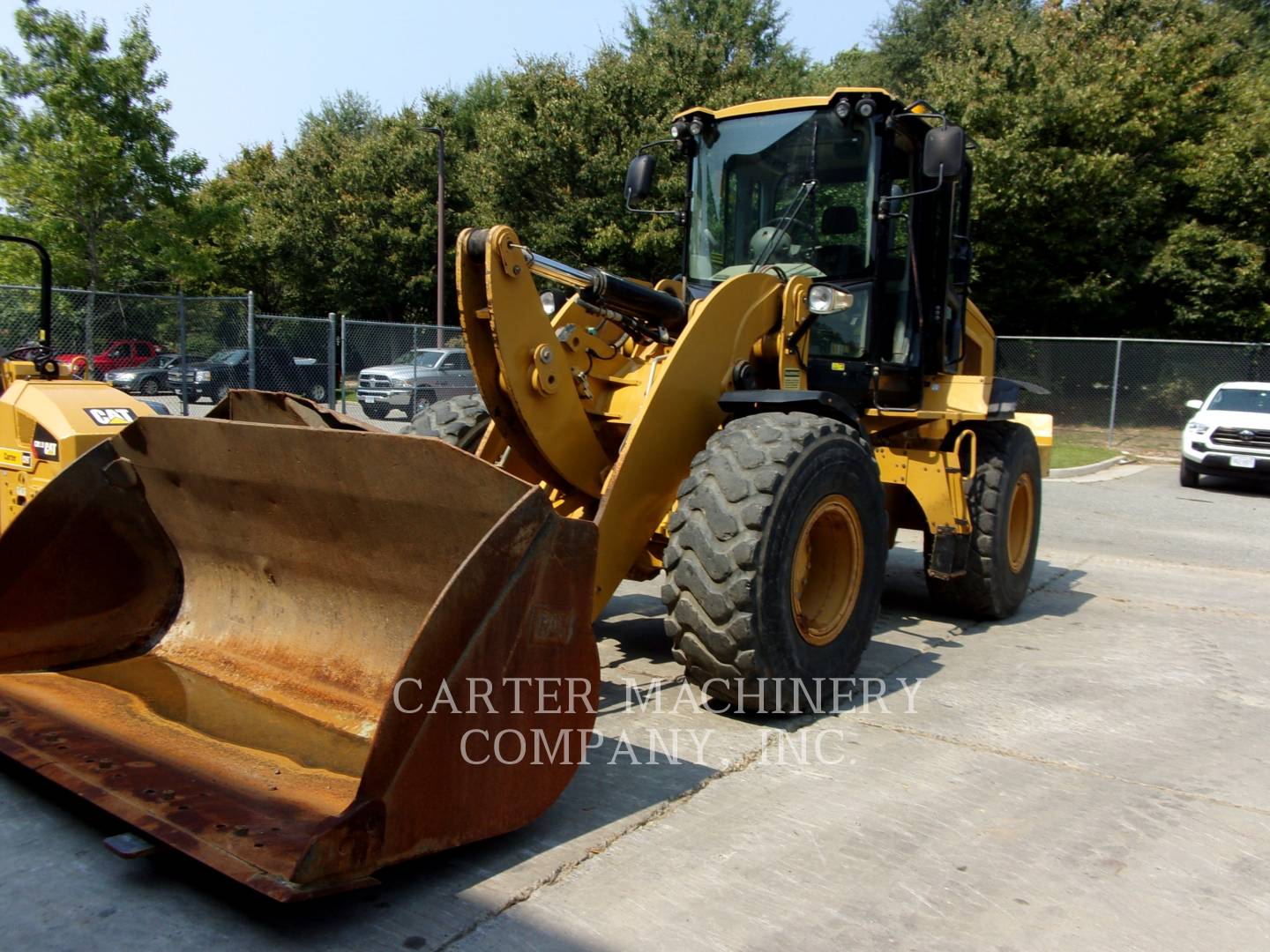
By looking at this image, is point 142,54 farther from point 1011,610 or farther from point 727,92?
point 1011,610

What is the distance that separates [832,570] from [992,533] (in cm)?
209

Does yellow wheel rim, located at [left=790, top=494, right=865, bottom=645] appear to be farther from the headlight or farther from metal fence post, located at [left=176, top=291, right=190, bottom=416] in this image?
metal fence post, located at [left=176, top=291, right=190, bottom=416]

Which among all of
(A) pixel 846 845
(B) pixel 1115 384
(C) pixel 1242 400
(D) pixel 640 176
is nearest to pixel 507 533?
(A) pixel 846 845

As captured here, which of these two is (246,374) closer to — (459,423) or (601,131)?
(459,423)

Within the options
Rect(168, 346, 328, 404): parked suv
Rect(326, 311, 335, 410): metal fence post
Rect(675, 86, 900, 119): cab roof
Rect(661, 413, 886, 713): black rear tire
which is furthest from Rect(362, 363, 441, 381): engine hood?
Rect(661, 413, 886, 713): black rear tire

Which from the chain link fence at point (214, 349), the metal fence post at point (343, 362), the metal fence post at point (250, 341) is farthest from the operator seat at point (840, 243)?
the metal fence post at point (343, 362)

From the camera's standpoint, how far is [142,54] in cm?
1967

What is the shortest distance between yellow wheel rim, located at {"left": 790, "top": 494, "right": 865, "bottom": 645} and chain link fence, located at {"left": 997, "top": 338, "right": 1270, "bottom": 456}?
1777 cm

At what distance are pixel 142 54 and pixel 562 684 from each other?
20.7m

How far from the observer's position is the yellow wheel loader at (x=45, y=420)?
635cm

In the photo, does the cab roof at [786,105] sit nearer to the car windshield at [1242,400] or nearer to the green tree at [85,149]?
the car windshield at [1242,400]

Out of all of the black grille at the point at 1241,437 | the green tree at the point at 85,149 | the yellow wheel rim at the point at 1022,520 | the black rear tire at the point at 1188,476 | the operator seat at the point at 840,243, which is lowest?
the black rear tire at the point at 1188,476

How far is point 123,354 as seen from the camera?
1347 cm

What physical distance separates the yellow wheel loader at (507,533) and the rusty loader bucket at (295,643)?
12 mm
